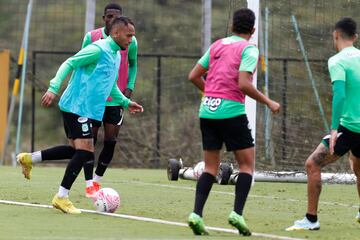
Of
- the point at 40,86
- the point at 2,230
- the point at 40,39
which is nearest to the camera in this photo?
the point at 2,230

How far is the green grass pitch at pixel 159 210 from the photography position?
8.98m

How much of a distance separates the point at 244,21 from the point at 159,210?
8.47 feet

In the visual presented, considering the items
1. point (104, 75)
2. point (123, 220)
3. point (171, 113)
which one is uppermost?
point (104, 75)

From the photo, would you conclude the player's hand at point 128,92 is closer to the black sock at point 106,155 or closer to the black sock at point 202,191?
the black sock at point 106,155

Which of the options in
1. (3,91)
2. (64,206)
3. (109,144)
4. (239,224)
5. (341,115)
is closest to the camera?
(239,224)

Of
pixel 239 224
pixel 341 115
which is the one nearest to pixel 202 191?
pixel 239 224

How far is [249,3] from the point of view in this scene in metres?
14.0

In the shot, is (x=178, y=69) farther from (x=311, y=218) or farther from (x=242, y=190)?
(x=242, y=190)

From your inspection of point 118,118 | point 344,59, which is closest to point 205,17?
point 118,118

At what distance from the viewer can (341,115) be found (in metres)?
9.34

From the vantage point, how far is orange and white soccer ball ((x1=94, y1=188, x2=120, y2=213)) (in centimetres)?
1052

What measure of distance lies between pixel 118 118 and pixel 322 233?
12.8ft

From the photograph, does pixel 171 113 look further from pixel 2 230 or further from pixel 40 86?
pixel 2 230

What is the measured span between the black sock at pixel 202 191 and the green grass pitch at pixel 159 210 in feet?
0.74
